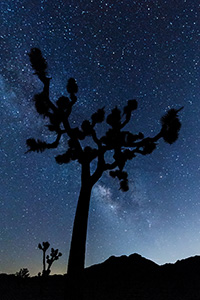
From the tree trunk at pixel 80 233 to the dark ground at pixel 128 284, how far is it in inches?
385

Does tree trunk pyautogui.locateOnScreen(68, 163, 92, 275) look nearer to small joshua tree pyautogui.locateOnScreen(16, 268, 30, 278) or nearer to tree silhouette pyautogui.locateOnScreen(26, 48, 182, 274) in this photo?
tree silhouette pyautogui.locateOnScreen(26, 48, 182, 274)

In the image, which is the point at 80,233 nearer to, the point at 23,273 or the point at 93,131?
the point at 93,131

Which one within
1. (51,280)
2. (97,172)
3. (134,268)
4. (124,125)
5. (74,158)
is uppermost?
(124,125)

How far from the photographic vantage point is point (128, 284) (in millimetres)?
23031

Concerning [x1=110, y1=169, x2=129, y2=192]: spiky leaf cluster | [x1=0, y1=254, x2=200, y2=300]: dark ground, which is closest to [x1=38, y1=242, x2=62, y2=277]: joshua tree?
[x1=0, y1=254, x2=200, y2=300]: dark ground

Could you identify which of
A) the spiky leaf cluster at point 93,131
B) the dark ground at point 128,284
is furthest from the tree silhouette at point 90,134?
the dark ground at point 128,284

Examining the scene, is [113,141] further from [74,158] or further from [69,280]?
[69,280]

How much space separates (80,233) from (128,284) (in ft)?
68.4

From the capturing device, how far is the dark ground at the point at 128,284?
18531 millimetres

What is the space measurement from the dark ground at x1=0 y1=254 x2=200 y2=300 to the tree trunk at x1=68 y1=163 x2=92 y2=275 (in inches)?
385

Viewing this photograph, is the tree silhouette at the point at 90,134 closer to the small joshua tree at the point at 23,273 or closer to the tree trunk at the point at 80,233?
the tree trunk at the point at 80,233

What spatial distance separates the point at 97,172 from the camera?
285 inches

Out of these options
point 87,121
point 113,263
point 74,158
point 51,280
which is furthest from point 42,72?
point 113,263

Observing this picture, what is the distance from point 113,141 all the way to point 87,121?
1317mm
